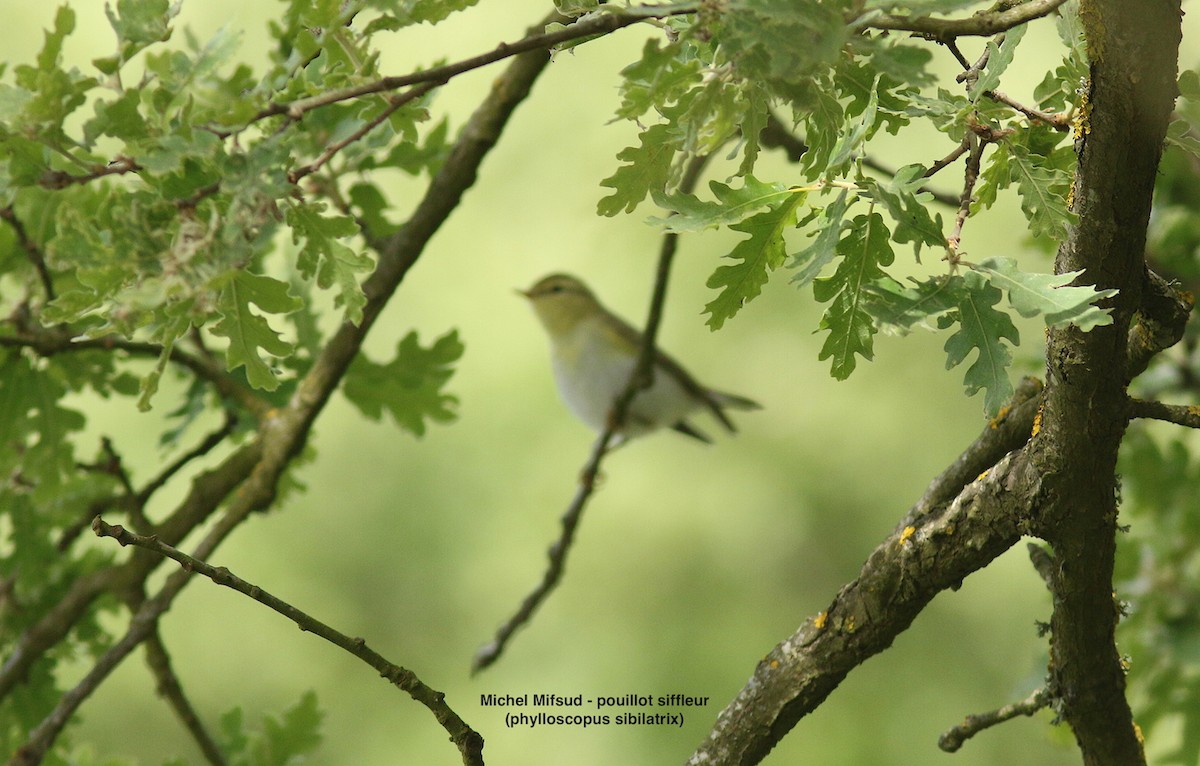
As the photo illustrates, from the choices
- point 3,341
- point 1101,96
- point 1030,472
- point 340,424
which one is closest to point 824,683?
point 1030,472

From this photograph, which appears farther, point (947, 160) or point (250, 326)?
point (250, 326)

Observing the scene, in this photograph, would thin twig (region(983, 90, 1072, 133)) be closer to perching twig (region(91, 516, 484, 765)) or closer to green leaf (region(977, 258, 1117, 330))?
green leaf (region(977, 258, 1117, 330))

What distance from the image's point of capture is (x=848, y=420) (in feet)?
21.0

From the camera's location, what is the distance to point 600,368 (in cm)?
468

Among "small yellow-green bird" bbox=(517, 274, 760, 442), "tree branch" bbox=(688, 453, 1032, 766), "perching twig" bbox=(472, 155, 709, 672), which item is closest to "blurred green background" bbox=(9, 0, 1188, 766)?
"small yellow-green bird" bbox=(517, 274, 760, 442)

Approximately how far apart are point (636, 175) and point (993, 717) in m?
0.84

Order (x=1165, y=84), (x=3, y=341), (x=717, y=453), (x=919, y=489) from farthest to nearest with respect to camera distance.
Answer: (x=717, y=453) < (x=919, y=489) < (x=3, y=341) < (x=1165, y=84)

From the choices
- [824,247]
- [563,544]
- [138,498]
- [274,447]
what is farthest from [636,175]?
[563,544]

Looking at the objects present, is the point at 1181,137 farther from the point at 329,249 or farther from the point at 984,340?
the point at 329,249

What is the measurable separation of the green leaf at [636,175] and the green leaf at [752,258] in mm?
91

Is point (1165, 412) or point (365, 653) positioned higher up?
point (1165, 412)

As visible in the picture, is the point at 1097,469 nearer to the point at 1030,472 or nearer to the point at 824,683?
the point at 1030,472

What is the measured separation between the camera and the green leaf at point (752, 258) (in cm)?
114

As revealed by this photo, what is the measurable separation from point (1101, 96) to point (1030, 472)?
38 centimetres
